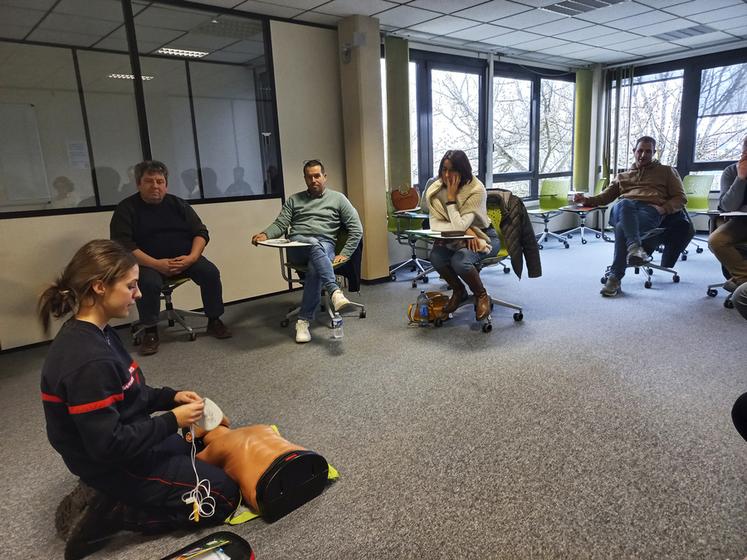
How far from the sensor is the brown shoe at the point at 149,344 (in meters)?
3.28

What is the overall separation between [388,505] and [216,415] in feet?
2.13

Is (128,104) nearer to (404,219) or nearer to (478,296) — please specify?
(404,219)

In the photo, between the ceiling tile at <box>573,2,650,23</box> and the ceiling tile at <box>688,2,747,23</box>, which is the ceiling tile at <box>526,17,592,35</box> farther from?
the ceiling tile at <box>688,2,747,23</box>

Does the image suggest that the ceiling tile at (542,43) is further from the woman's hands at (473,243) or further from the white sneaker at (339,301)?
the white sneaker at (339,301)

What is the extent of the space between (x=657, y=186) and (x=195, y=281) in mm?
3846

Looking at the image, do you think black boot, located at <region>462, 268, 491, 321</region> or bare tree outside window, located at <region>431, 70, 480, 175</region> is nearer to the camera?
black boot, located at <region>462, 268, 491, 321</region>

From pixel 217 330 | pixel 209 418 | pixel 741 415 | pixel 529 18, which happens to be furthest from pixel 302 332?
pixel 529 18

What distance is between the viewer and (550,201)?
6.71 m

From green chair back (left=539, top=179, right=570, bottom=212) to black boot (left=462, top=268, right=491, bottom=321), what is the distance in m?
3.66

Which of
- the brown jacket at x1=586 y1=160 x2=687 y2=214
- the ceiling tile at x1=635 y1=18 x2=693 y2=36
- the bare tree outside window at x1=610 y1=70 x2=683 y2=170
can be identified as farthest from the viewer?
the bare tree outside window at x1=610 y1=70 x2=683 y2=170

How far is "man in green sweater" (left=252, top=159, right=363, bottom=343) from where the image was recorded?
345cm

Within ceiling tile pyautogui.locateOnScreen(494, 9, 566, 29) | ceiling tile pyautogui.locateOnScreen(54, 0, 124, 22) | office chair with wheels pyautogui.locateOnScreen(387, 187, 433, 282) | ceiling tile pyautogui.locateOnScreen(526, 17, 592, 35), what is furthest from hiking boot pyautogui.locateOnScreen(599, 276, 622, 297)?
ceiling tile pyautogui.locateOnScreen(54, 0, 124, 22)

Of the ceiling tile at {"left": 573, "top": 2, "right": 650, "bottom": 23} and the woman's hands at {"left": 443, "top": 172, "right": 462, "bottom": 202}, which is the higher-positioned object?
the ceiling tile at {"left": 573, "top": 2, "right": 650, "bottom": 23}

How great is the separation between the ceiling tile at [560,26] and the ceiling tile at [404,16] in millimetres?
1314
